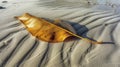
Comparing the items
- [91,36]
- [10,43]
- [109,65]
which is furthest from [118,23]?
[10,43]

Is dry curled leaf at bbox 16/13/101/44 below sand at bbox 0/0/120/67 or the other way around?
the other way around

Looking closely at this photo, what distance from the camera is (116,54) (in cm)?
410

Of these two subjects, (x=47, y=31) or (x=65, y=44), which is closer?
(x=65, y=44)

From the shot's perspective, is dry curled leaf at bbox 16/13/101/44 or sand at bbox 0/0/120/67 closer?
sand at bbox 0/0/120/67

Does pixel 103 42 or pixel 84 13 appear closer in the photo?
pixel 103 42

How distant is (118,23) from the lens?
5750mm

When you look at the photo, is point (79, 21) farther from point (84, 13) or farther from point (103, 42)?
point (103, 42)

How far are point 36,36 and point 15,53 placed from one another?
0.68 metres

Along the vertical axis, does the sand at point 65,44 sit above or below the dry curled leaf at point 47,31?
below

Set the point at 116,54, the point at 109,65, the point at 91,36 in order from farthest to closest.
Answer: the point at 91,36 → the point at 116,54 → the point at 109,65

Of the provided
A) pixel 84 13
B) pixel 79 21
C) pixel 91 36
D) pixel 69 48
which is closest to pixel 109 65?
pixel 69 48

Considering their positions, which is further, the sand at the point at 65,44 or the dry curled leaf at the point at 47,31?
the dry curled leaf at the point at 47,31

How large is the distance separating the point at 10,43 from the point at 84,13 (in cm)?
260

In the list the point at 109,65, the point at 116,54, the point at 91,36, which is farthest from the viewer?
the point at 91,36
